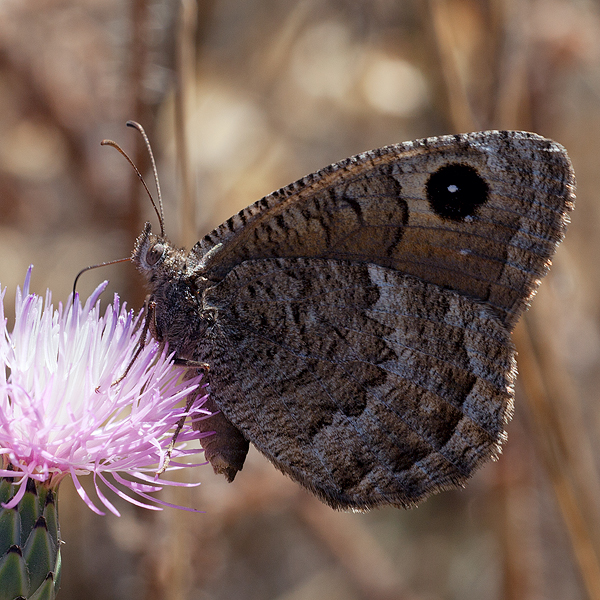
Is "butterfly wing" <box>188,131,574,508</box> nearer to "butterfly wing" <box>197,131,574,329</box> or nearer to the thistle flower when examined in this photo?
"butterfly wing" <box>197,131,574,329</box>

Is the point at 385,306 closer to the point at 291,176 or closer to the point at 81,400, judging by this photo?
the point at 81,400

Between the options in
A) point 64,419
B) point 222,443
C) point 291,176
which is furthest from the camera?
point 291,176

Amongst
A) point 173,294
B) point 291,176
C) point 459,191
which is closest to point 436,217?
point 459,191

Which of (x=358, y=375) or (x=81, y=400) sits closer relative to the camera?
(x=81, y=400)

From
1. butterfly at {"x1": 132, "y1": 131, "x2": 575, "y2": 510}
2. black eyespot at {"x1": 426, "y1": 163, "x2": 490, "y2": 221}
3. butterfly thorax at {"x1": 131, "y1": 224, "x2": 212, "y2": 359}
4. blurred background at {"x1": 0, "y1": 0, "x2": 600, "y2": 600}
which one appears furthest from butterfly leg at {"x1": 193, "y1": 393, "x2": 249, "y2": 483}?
black eyespot at {"x1": 426, "y1": 163, "x2": 490, "y2": 221}

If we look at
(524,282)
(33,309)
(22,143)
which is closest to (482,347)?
(524,282)

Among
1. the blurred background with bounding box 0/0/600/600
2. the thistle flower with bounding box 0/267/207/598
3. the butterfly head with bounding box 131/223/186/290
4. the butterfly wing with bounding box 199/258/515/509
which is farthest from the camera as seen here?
the blurred background with bounding box 0/0/600/600
